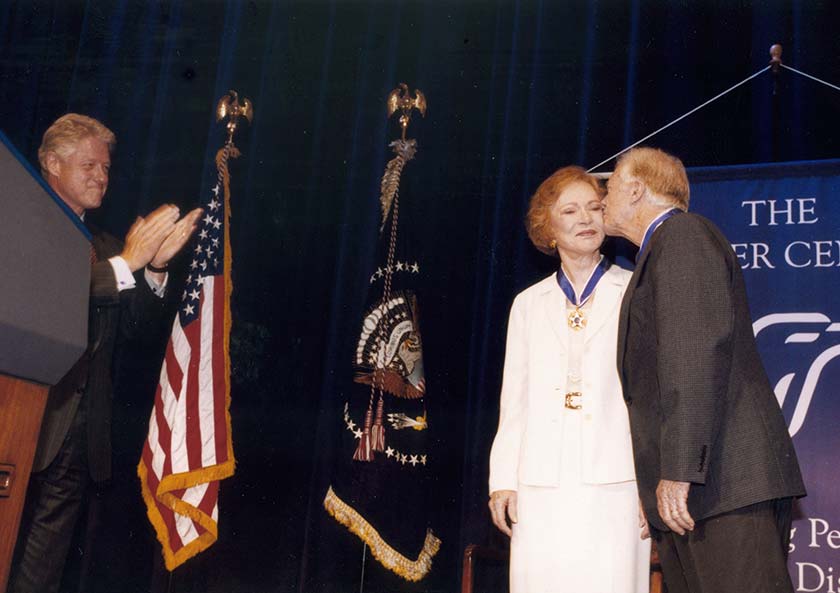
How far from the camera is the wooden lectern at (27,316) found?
1128 mm

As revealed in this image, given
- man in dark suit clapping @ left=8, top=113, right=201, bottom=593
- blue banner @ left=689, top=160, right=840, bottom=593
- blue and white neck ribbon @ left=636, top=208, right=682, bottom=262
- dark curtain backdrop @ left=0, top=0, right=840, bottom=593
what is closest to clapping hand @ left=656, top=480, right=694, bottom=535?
blue and white neck ribbon @ left=636, top=208, right=682, bottom=262

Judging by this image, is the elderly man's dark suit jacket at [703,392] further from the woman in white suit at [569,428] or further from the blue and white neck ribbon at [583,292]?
the blue and white neck ribbon at [583,292]

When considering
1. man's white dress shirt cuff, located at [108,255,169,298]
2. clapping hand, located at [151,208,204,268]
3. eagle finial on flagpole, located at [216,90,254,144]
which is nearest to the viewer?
man's white dress shirt cuff, located at [108,255,169,298]

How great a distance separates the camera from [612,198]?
2.26m

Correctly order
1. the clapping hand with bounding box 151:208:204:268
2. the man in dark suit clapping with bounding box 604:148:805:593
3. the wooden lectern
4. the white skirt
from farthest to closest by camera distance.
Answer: the clapping hand with bounding box 151:208:204:268, the white skirt, the man in dark suit clapping with bounding box 604:148:805:593, the wooden lectern

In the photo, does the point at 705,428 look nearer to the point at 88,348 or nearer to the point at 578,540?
the point at 578,540

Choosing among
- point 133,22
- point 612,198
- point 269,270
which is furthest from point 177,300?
point 612,198

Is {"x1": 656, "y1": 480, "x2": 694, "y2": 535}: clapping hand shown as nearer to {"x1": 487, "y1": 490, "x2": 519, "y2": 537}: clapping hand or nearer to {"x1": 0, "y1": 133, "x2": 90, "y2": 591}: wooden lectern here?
{"x1": 487, "y1": 490, "x2": 519, "y2": 537}: clapping hand

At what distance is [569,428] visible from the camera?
2.28m

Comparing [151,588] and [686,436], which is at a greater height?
[686,436]

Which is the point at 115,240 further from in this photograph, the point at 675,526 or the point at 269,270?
the point at 675,526

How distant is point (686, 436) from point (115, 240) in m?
2.47

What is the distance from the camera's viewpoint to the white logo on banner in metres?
2.56

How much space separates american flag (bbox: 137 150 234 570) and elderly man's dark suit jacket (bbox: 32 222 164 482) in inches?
8.5
